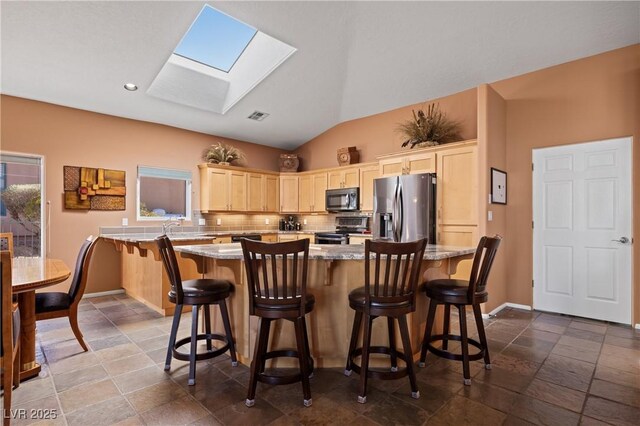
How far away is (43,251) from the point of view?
4.32 m

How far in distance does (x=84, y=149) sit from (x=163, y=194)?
1.26 meters

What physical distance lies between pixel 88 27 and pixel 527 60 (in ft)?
16.2

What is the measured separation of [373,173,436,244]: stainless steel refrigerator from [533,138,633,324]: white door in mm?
1350

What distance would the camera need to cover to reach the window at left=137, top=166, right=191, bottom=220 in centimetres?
520

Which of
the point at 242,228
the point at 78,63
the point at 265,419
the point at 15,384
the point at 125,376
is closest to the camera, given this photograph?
the point at 265,419

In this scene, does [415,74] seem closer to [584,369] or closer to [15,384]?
[584,369]

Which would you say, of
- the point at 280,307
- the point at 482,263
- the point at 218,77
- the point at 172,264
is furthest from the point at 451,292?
the point at 218,77

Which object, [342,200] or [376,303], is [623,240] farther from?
[342,200]

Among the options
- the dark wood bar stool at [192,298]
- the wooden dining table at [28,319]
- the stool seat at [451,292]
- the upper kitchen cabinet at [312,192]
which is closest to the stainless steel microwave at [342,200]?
the upper kitchen cabinet at [312,192]

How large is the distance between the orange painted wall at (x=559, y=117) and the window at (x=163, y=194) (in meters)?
5.16

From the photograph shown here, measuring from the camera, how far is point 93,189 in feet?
15.2

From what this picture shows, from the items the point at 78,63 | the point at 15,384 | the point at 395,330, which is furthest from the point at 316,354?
the point at 78,63

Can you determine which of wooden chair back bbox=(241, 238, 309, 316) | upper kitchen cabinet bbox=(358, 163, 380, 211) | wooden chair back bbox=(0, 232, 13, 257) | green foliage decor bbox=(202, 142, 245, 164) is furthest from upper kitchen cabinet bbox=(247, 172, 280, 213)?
wooden chair back bbox=(241, 238, 309, 316)

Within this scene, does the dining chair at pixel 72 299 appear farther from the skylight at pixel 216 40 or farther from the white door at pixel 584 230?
the white door at pixel 584 230
